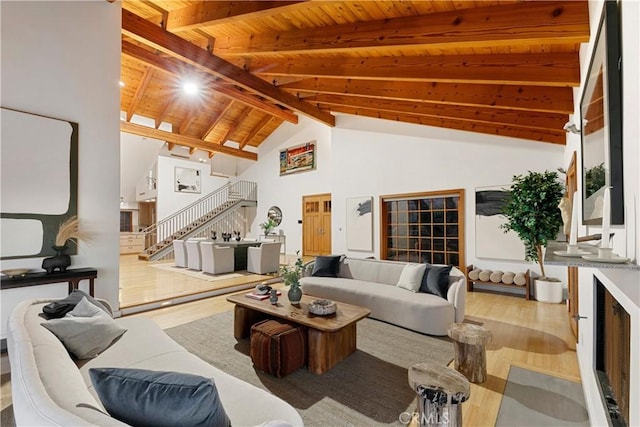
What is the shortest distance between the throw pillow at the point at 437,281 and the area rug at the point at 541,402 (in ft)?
3.64

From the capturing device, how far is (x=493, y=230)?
200 inches

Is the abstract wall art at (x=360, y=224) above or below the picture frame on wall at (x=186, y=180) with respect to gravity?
below

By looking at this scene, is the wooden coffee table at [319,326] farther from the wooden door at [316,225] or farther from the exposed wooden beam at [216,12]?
the wooden door at [316,225]

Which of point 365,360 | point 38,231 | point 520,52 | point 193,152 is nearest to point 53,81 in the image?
point 38,231

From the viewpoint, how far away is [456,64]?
310cm

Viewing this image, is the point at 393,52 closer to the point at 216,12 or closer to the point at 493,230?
the point at 216,12

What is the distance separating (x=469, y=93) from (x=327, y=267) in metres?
3.17

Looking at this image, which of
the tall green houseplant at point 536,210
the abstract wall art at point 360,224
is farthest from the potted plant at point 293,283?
the abstract wall art at point 360,224

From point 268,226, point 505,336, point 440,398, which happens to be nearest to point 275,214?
point 268,226

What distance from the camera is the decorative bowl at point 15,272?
2779 mm

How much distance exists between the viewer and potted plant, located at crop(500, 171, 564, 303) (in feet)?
13.3

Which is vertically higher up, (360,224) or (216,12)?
(216,12)

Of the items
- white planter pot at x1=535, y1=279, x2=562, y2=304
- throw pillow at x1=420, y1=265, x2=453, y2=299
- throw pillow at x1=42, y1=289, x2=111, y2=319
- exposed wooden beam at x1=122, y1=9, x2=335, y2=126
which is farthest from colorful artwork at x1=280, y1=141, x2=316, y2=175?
throw pillow at x1=42, y1=289, x2=111, y2=319

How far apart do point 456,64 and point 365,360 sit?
3.22 m
